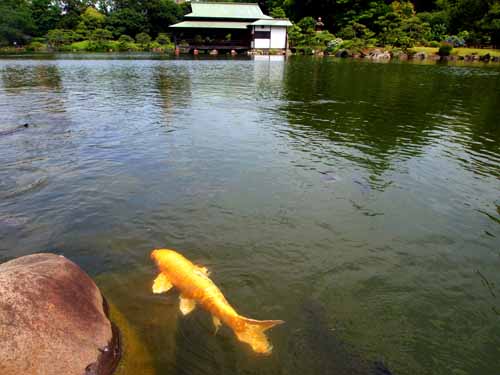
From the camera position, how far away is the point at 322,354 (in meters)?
4.15

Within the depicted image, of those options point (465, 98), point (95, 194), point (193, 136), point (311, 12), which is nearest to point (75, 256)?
point (95, 194)

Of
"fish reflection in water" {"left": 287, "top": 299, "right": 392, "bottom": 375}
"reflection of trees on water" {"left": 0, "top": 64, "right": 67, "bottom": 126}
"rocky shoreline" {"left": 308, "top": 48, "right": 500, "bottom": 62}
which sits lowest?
"fish reflection in water" {"left": 287, "top": 299, "right": 392, "bottom": 375}

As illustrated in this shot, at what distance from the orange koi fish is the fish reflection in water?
1.19 feet

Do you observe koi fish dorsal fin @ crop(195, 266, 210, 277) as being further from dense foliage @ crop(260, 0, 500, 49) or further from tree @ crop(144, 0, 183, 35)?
tree @ crop(144, 0, 183, 35)

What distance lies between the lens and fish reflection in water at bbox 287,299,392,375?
396cm

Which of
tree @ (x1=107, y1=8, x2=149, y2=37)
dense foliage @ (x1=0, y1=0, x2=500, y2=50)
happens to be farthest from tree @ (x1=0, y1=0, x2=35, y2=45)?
tree @ (x1=107, y1=8, x2=149, y2=37)

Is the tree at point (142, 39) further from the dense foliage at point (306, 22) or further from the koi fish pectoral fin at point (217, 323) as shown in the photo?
the koi fish pectoral fin at point (217, 323)

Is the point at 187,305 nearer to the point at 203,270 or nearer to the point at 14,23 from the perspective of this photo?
the point at 203,270

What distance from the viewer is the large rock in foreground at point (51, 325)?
9.84 ft

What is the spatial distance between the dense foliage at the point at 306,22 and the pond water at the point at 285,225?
2117 inches

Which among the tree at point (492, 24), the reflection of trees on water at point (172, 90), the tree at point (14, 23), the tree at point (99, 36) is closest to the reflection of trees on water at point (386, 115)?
the reflection of trees on water at point (172, 90)

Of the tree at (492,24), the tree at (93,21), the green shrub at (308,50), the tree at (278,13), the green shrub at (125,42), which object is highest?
the tree at (278,13)

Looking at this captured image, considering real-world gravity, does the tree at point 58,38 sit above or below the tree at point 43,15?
below

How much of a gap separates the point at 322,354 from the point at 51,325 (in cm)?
296
